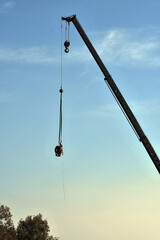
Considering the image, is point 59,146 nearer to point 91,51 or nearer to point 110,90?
point 110,90

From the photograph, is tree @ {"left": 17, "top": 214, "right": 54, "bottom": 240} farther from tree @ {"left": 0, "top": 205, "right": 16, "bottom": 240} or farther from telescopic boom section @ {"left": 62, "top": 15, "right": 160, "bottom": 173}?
telescopic boom section @ {"left": 62, "top": 15, "right": 160, "bottom": 173}

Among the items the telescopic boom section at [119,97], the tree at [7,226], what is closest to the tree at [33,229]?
the tree at [7,226]

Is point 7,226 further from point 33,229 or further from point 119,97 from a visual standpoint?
point 119,97

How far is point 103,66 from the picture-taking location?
32719 millimetres

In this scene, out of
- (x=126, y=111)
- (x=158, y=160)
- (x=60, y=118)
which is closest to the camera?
(x=158, y=160)

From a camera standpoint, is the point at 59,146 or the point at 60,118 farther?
the point at 60,118

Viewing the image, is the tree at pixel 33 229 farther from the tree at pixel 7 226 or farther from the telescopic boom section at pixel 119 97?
the telescopic boom section at pixel 119 97

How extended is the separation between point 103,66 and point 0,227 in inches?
2648

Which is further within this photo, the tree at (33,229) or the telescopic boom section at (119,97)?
the tree at (33,229)

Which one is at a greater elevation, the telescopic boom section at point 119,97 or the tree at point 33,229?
the tree at point 33,229

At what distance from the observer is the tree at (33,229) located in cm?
9250

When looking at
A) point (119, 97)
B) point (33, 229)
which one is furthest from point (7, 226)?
point (119, 97)

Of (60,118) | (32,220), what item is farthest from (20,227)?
(60,118)

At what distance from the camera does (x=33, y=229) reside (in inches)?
3679
